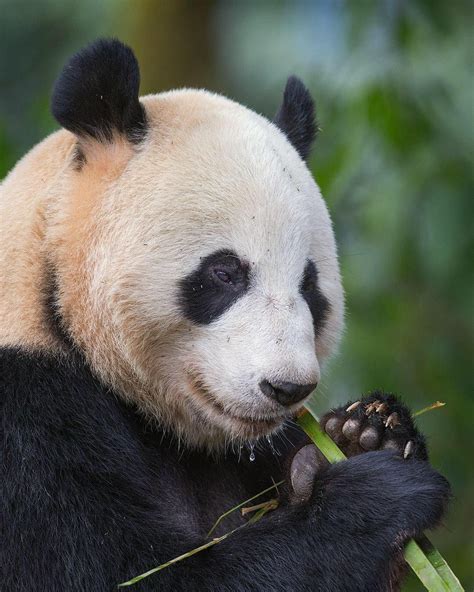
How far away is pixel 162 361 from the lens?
3736mm

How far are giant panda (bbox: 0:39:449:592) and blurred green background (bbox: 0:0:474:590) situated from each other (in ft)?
6.55

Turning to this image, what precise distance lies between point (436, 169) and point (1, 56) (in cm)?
788

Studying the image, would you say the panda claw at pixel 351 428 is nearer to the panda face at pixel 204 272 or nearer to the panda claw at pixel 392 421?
the panda claw at pixel 392 421

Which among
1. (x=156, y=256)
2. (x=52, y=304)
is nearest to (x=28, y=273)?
(x=52, y=304)

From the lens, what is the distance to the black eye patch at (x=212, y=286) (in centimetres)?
362

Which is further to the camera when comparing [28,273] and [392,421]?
[392,421]

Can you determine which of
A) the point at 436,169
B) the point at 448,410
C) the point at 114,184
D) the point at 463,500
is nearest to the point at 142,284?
the point at 114,184

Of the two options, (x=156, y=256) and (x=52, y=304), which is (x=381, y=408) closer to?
(x=156, y=256)

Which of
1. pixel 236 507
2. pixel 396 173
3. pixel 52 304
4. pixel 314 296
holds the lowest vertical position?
pixel 396 173

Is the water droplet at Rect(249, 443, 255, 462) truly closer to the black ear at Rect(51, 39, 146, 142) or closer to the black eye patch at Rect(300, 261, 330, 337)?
the black eye patch at Rect(300, 261, 330, 337)

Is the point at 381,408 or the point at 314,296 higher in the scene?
the point at 314,296

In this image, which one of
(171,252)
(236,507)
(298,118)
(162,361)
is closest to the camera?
(171,252)

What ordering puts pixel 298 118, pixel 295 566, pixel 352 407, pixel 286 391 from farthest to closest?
→ pixel 298 118 → pixel 352 407 → pixel 295 566 → pixel 286 391

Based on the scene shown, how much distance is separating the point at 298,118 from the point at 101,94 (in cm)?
96
